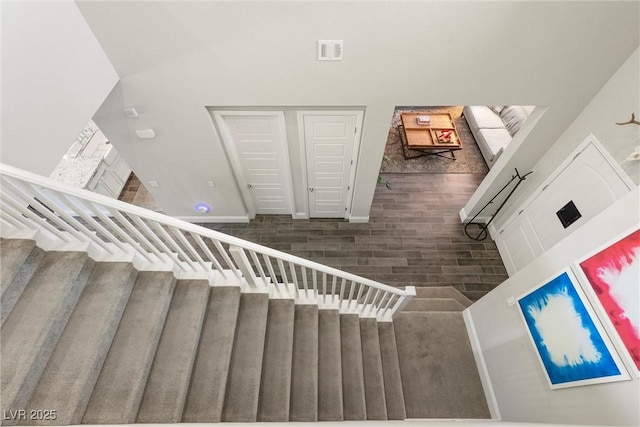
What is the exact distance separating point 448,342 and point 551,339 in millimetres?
1173

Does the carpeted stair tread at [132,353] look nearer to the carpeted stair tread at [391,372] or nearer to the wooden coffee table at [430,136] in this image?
the carpeted stair tread at [391,372]

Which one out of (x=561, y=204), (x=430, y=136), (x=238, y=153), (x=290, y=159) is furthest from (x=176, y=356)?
(x=430, y=136)

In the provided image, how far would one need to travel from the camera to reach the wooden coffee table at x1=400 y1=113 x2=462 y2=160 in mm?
5301

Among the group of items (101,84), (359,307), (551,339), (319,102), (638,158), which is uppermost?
(319,102)

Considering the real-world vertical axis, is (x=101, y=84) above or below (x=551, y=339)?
above

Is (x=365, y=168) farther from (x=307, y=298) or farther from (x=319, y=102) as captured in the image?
(x=307, y=298)

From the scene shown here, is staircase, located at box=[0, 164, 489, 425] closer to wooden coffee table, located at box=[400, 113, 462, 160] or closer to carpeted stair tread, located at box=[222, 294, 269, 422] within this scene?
carpeted stair tread, located at box=[222, 294, 269, 422]

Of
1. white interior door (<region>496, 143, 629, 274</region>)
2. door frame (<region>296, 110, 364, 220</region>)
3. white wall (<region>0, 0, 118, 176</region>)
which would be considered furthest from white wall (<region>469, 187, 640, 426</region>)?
white wall (<region>0, 0, 118, 176</region>)

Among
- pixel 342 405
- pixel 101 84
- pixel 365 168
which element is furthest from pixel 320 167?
pixel 342 405

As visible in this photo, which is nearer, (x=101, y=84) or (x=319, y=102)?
(x=101, y=84)

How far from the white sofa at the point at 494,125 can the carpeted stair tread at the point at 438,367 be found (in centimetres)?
351

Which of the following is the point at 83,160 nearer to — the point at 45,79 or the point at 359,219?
the point at 45,79

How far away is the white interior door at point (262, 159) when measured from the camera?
3152mm

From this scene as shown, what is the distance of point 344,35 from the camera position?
2311 millimetres
